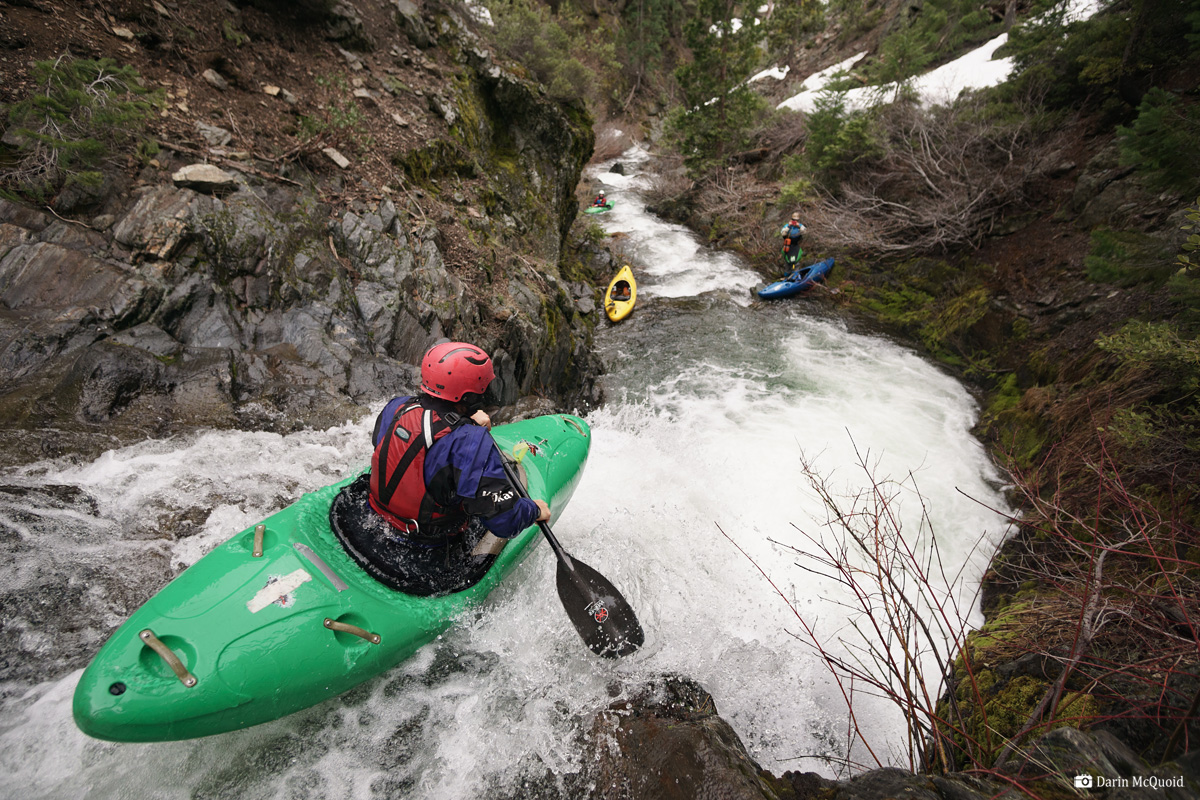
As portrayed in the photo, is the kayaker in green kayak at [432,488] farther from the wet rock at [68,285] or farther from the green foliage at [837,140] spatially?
the green foliage at [837,140]

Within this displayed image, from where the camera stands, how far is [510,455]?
351 cm

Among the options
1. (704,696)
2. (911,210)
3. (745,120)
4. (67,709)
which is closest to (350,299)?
(67,709)

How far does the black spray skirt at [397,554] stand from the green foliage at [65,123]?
362cm

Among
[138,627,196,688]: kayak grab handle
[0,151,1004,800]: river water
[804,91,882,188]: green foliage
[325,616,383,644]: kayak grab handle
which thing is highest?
[804,91,882,188]: green foliage

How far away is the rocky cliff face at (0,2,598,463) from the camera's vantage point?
3.42m

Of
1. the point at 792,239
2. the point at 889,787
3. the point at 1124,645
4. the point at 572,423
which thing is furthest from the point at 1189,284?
the point at 792,239

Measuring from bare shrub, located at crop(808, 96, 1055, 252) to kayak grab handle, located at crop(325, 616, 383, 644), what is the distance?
10595 mm

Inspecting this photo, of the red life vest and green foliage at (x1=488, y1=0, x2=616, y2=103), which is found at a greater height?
green foliage at (x1=488, y1=0, x2=616, y2=103)

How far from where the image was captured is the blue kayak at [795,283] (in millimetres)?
10203

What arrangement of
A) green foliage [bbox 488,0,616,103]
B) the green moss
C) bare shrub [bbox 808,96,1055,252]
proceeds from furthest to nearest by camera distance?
green foliage [bbox 488,0,616,103], bare shrub [bbox 808,96,1055,252], the green moss

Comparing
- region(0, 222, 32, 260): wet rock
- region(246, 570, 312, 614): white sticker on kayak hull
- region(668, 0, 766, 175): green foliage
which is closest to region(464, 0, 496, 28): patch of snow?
region(668, 0, 766, 175): green foliage

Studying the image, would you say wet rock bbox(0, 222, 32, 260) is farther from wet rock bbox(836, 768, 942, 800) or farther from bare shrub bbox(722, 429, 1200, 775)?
wet rock bbox(836, 768, 942, 800)

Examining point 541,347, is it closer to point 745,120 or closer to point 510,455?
point 510,455

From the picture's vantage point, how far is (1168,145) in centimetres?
405
